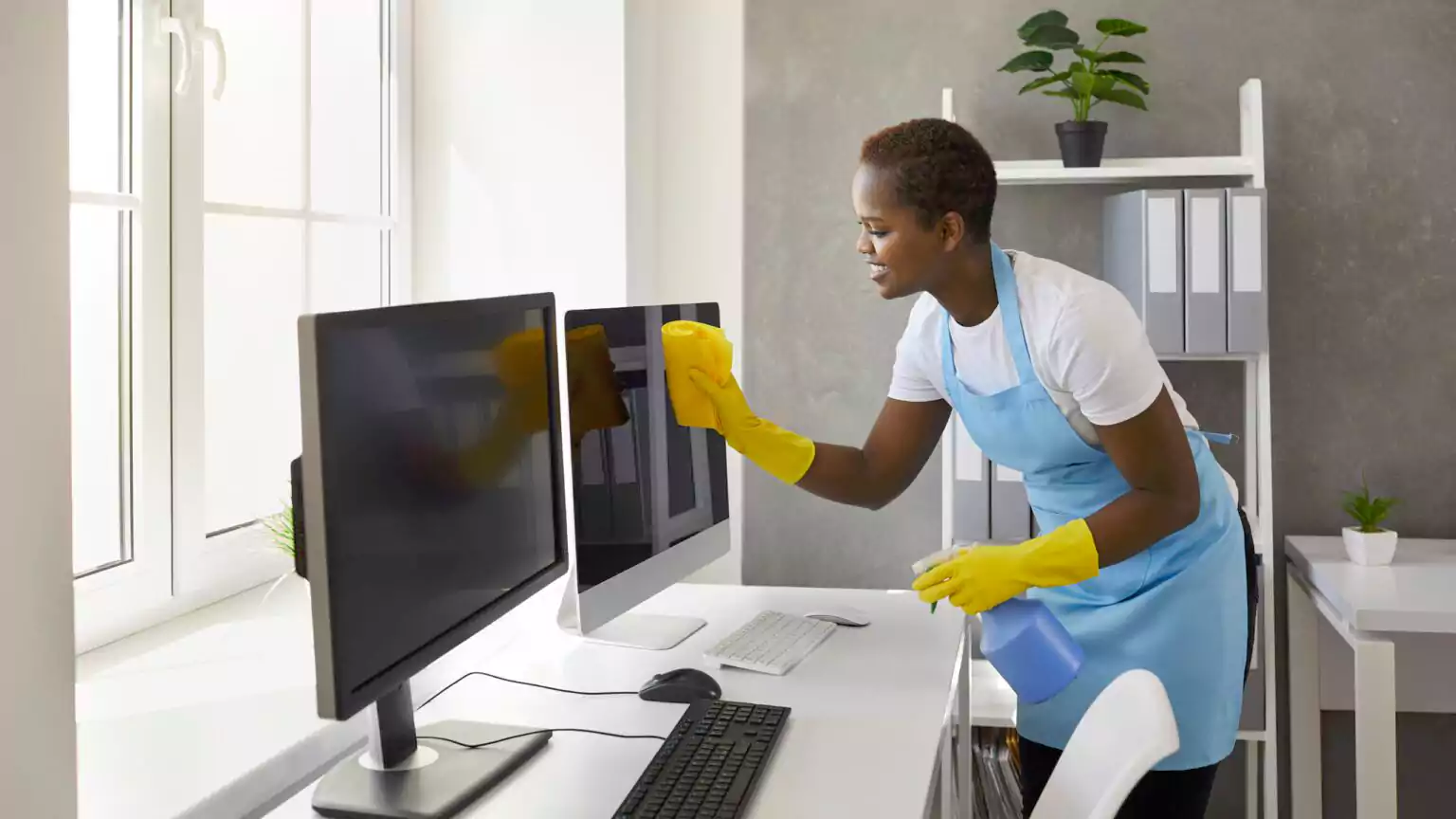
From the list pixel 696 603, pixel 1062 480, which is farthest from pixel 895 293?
pixel 696 603

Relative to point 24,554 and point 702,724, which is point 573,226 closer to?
point 702,724

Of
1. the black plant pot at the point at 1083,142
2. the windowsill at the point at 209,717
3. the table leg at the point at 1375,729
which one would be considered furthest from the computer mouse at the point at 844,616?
the black plant pot at the point at 1083,142

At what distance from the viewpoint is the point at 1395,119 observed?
2648 mm

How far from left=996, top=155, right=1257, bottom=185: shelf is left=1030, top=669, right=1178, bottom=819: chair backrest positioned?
52.0 inches

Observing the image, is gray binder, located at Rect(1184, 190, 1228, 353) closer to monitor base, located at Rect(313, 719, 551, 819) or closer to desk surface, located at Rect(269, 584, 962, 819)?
desk surface, located at Rect(269, 584, 962, 819)

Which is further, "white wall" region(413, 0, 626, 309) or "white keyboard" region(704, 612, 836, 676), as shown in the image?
"white wall" region(413, 0, 626, 309)

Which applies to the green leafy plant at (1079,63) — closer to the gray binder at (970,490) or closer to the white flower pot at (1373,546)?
the gray binder at (970,490)

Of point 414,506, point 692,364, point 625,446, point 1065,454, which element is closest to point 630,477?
point 625,446

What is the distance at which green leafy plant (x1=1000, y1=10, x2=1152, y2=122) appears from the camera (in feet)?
8.07

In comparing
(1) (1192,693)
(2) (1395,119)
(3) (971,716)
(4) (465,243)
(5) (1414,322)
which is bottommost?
(3) (971,716)

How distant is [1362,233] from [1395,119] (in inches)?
9.6

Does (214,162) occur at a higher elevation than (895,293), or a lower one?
higher

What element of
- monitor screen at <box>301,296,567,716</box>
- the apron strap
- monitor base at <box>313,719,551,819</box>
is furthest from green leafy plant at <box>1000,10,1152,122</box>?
monitor base at <box>313,719,551,819</box>

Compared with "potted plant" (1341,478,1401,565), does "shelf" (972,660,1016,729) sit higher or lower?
lower
